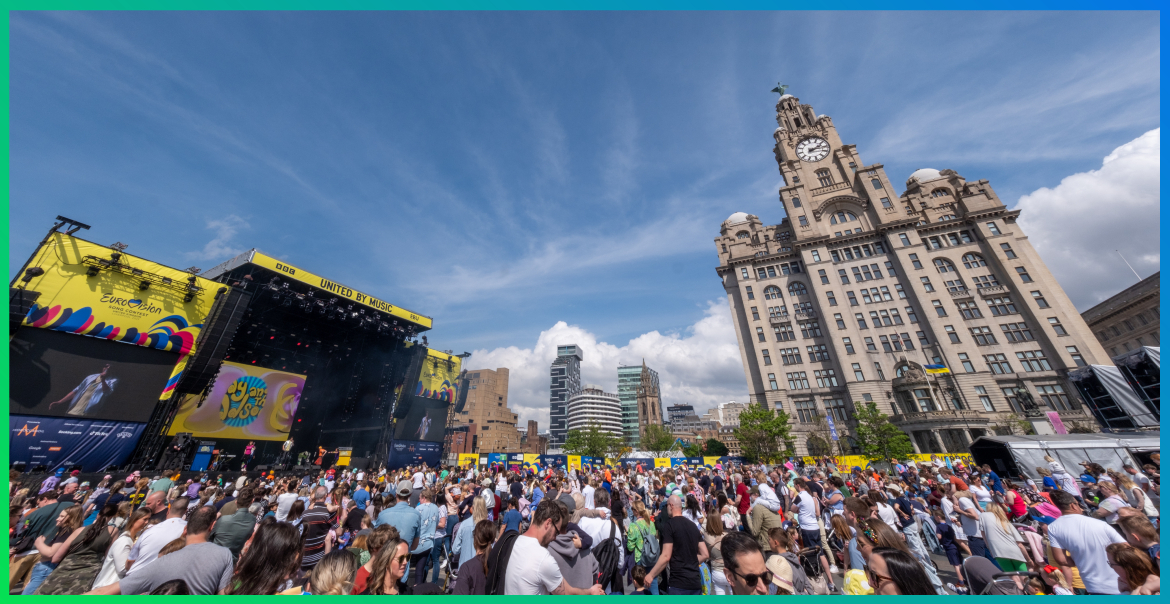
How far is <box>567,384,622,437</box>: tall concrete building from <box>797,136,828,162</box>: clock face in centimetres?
12340

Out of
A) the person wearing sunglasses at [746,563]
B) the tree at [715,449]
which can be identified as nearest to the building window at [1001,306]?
the tree at [715,449]

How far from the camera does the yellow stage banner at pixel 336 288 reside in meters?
23.3

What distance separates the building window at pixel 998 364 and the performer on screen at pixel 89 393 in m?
62.8

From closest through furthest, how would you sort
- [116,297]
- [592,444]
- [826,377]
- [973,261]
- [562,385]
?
[116,297] < [826,377] < [973,261] < [592,444] < [562,385]

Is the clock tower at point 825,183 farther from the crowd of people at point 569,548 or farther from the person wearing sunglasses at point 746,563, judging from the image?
the person wearing sunglasses at point 746,563

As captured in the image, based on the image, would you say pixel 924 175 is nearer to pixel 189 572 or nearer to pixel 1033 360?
pixel 1033 360

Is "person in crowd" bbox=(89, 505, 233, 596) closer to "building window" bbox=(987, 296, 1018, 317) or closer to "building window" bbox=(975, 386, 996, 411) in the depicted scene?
"building window" bbox=(975, 386, 996, 411)

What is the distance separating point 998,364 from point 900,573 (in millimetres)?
49355

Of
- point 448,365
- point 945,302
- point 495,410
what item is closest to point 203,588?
point 448,365

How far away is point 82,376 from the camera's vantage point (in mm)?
18719

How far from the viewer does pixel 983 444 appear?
20.0 metres

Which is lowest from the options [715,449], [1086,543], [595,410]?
[1086,543]

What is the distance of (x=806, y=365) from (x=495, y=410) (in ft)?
242

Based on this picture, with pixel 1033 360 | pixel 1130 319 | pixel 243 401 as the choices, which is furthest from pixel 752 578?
pixel 1130 319
